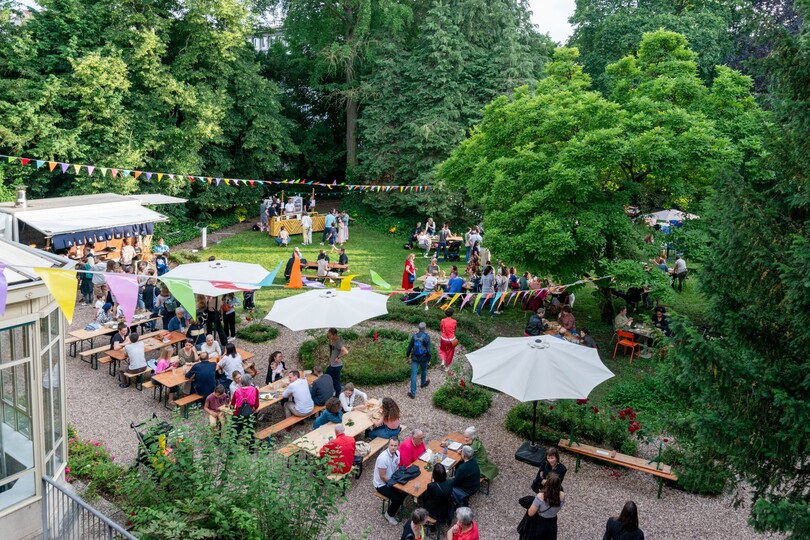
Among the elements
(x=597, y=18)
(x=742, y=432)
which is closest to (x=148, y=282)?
(x=742, y=432)

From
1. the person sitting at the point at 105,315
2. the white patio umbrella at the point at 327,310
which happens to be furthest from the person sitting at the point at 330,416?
the person sitting at the point at 105,315

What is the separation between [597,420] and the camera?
11734 mm

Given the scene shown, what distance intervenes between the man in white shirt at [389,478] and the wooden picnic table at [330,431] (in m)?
0.97

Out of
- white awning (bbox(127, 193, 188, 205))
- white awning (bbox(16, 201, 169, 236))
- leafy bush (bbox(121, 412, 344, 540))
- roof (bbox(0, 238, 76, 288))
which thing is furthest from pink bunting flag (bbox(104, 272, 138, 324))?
white awning (bbox(127, 193, 188, 205))

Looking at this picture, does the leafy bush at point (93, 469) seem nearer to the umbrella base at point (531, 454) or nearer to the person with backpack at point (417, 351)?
the person with backpack at point (417, 351)

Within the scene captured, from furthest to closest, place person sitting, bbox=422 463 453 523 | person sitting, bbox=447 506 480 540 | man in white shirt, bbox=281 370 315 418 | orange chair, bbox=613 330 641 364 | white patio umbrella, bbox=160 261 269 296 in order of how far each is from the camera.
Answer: orange chair, bbox=613 330 641 364, white patio umbrella, bbox=160 261 269 296, man in white shirt, bbox=281 370 315 418, person sitting, bbox=422 463 453 523, person sitting, bbox=447 506 480 540

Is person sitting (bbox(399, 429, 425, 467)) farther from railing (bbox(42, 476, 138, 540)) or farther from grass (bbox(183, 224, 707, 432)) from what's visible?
grass (bbox(183, 224, 707, 432))

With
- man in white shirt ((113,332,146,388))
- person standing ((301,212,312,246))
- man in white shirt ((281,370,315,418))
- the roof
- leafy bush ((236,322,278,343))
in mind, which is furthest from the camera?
person standing ((301,212,312,246))

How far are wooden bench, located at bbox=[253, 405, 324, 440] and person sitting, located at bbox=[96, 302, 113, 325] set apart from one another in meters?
6.27

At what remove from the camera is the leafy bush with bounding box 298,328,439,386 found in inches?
551

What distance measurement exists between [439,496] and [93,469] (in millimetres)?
5283

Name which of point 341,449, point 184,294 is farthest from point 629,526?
point 184,294

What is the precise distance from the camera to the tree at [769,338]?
6.29 meters

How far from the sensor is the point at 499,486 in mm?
10281
